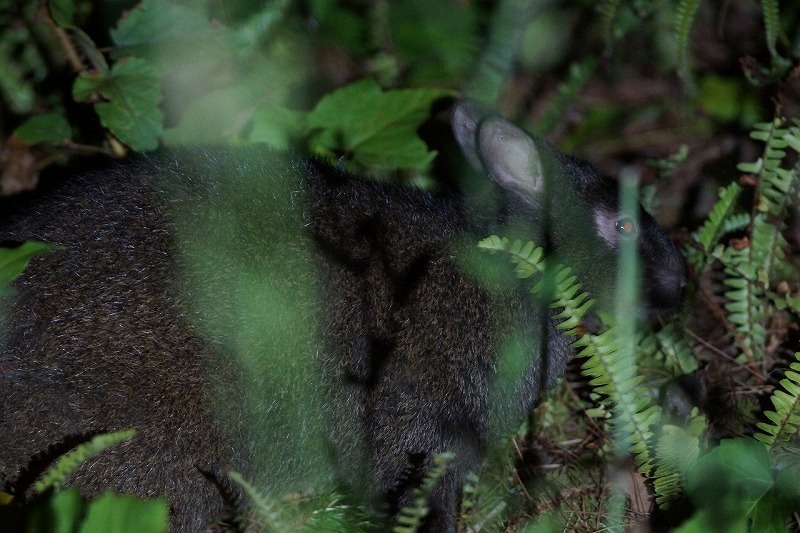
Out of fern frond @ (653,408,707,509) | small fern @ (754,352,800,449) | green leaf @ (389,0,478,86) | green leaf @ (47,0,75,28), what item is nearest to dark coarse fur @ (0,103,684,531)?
fern frond @ (653,408,707,509)

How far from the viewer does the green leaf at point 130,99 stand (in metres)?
7.06

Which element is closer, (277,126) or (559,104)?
(277,126)

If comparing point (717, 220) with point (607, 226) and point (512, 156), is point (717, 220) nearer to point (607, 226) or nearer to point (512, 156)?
point (607, 226)

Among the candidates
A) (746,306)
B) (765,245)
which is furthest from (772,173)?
(746,306)

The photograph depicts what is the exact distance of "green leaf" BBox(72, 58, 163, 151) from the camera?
7.06 metres

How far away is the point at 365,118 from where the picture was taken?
7.96 m

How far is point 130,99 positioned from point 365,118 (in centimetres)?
217

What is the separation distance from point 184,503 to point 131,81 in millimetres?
3729

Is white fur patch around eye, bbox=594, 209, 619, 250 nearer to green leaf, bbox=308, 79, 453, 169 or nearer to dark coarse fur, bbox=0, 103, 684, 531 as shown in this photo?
dark coarse fur, bbox=0, 103, 684, 531

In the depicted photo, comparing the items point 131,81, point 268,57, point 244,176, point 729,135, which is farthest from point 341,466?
point 729,135

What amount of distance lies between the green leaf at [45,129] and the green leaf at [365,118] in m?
2.39

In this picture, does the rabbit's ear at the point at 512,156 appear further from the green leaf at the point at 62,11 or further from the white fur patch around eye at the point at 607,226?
the green leaf at the point at 62,11

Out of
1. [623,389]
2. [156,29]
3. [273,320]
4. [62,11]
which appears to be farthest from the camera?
[156,29]

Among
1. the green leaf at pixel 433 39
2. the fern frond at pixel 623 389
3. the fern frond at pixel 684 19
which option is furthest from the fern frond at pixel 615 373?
the green leaf at pixel 433 39
